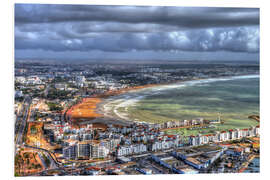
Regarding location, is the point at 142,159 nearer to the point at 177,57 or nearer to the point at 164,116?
the point at 164,116

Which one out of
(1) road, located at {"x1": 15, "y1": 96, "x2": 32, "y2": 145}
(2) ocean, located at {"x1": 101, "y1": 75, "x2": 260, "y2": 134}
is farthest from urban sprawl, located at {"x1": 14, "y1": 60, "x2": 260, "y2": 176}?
(2) ocean, located at {"x1": 101, "y1": 75, "x2": 260, "y2": 134}

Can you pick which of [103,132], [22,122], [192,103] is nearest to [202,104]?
[192,103]

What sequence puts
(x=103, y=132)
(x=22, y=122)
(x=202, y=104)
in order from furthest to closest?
1. (x=202, y=104)
2. (x=103, y=132)
3. (x=22, y=122)

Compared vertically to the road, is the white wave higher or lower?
higher

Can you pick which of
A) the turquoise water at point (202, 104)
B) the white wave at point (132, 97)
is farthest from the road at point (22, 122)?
the turquoise water at point (202, 104)

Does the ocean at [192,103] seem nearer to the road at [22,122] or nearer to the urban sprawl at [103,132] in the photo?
the urban sprawl at [103,132]

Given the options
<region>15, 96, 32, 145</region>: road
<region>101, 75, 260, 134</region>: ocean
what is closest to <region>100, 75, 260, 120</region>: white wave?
<region>101, 75, 260, 134</region>: ocean

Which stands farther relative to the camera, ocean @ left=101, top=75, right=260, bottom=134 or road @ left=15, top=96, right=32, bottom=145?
ocean @ left=101, top=75, right=260, bottom=134

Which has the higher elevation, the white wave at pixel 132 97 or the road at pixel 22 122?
the white wave at pixel 132 97

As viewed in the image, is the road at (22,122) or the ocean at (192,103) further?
the ocean at (192,103)

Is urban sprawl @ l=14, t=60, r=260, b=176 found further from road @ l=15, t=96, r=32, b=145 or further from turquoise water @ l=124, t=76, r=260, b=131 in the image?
turquoise water @ l=124, t=76, r=260, b=131

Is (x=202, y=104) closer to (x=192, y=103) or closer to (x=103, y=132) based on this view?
(x=192, y=103)
